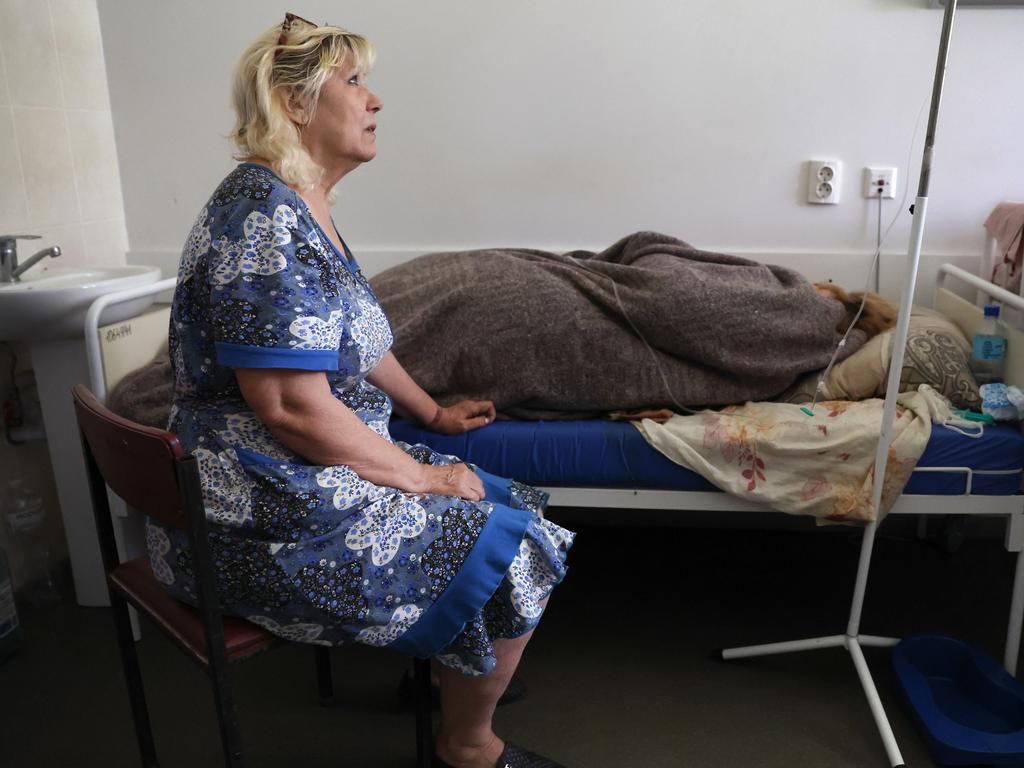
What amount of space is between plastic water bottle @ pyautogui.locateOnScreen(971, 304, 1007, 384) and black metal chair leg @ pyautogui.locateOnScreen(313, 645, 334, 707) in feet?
4.79

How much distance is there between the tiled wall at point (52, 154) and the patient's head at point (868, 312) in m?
1.91

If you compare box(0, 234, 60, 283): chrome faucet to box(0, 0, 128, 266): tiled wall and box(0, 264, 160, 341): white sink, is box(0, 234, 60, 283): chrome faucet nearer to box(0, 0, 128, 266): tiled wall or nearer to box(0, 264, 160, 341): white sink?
box(0, 264, 160, 341): white sink

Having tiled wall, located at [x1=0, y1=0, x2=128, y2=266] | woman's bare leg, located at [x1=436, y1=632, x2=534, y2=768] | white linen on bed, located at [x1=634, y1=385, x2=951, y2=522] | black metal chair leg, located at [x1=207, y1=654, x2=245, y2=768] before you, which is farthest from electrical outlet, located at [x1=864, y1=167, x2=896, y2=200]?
tiled wall, located at [x1=0, y1=0, x2=128, y2=266]

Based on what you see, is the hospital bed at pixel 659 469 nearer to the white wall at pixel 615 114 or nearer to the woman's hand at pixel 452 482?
the woman's hand at pixel 452 482

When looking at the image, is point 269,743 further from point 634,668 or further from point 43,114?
point 43,114

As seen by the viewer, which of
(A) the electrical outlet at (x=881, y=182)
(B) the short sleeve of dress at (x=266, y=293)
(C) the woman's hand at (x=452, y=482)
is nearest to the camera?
(B) the short sleeve of dress at (x=266, y=293)

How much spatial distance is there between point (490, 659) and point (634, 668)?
66cm

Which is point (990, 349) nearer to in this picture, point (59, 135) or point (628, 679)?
point (628, 679)

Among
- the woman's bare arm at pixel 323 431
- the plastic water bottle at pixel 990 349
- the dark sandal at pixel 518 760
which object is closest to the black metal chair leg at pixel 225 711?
the woman's bare arm at pixel 323 431

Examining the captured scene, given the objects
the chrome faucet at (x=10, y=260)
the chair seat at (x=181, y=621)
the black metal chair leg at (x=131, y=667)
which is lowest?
the black metal chair leg at (x=131, y=667)

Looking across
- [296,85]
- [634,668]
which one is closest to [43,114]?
[296,85]

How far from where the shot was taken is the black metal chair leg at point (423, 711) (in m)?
1.47

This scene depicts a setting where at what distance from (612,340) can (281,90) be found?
826mm

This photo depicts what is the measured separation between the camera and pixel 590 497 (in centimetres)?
178
